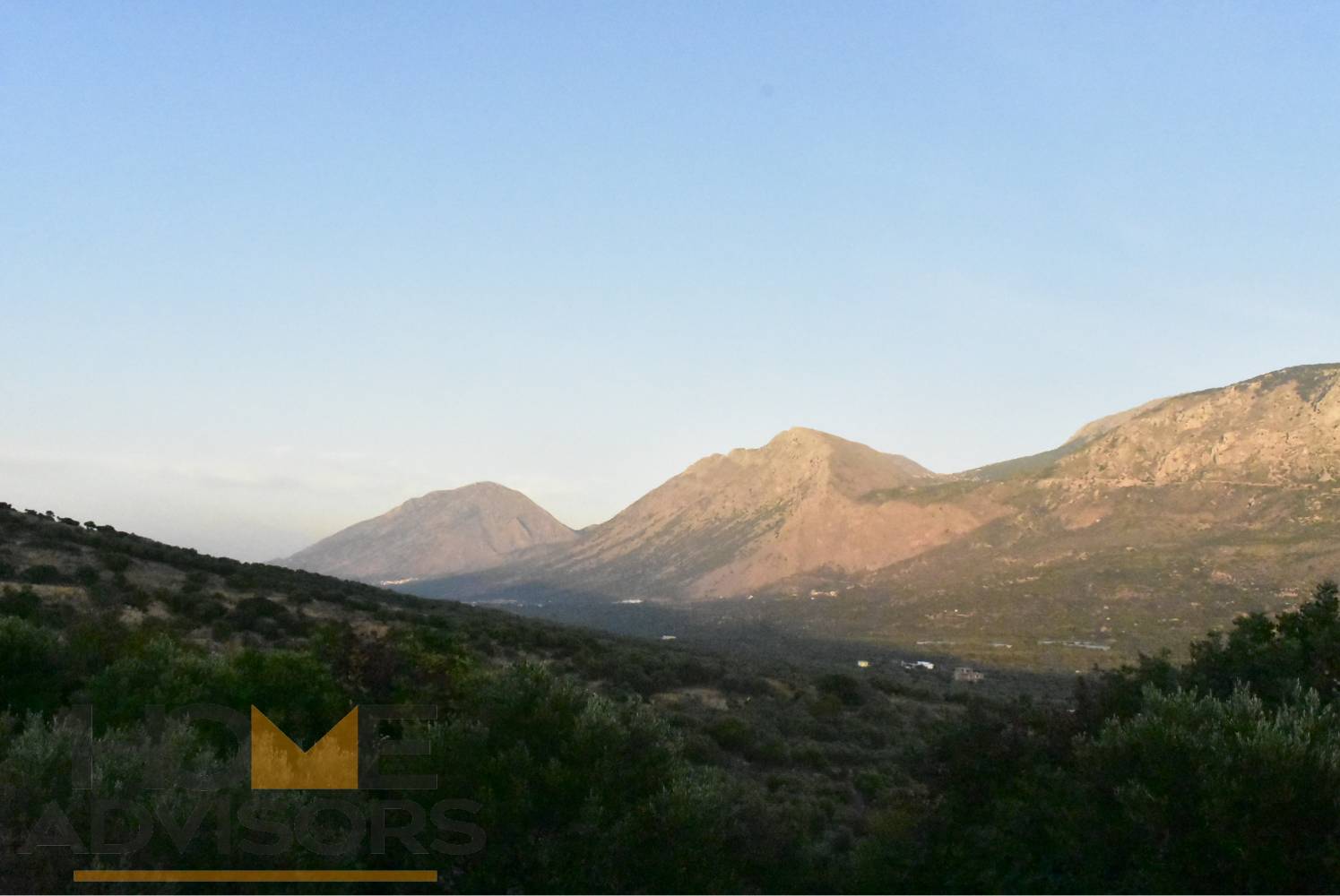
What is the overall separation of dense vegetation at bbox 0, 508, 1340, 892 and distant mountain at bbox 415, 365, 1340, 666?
61223 mm

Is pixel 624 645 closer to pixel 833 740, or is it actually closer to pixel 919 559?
pixel 833 740

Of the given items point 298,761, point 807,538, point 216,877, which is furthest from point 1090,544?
point 216,877

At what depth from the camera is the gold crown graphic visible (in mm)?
11828

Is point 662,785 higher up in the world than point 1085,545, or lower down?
lower down

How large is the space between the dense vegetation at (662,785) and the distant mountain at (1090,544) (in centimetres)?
6122

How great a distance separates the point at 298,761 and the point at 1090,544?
108196 mm

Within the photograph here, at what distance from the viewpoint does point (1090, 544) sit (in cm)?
10719

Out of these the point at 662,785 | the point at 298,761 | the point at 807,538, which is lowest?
the point at 662,785

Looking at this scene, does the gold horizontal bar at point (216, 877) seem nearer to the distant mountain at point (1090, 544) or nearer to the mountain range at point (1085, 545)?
the distant mountain at point (1090, 544)

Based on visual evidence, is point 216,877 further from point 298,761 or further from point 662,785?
point 662,785

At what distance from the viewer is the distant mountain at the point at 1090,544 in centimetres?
8281

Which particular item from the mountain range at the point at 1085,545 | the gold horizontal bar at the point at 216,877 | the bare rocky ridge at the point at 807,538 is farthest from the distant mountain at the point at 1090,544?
the gold horizontal bar at the point at 216,877

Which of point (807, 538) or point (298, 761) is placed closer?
point (298, 761)

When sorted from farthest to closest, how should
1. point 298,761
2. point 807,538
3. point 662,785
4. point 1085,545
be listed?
1. point 807,538
2. point 1085,545
3. point 298,761
4. point 662,785
